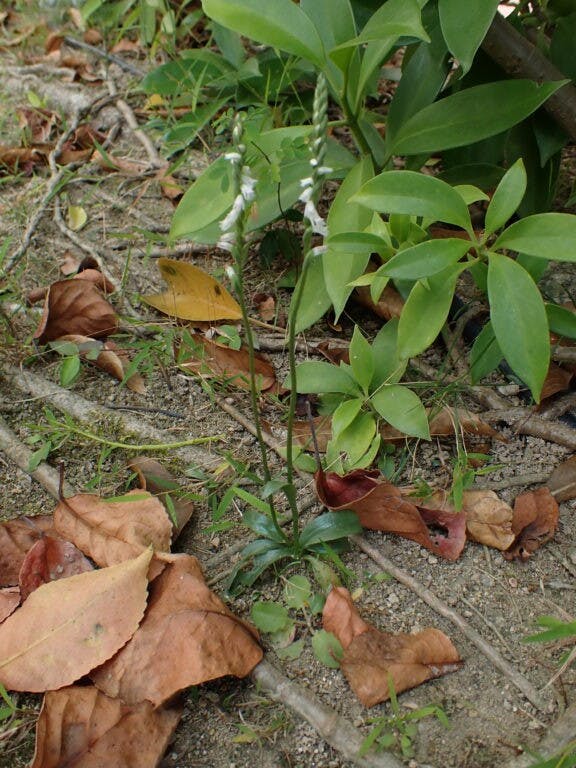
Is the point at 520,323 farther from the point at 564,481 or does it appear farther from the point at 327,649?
the point at 327,649

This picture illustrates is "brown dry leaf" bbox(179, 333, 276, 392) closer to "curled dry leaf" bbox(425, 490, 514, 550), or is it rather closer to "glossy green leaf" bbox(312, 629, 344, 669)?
"curled dry leaf" bbox(425, 490, 514, 550)

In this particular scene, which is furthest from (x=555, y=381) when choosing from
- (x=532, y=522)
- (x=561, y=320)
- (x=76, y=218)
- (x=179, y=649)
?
(x=76, y=218)

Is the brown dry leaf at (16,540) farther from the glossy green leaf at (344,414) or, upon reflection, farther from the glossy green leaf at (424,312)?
the glossy green leaf at (424,312)

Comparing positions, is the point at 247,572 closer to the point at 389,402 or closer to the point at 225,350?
the point at 389,402

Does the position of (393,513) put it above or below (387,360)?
below

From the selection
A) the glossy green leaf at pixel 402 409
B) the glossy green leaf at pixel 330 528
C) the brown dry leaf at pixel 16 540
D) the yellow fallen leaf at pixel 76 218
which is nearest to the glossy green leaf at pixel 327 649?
the glossy green leaf at pixel 330 528

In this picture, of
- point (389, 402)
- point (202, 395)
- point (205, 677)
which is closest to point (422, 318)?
point (389, 402)

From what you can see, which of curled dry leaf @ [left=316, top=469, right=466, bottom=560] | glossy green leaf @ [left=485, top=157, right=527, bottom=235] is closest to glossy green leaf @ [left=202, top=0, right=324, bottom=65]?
glossy green leaf @ [left=485, top=157, right=527, bottom=235]
